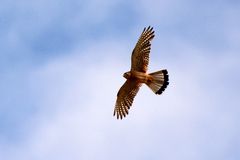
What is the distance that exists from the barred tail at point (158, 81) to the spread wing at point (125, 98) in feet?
4.38

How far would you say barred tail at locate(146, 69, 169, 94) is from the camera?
20.3 metres

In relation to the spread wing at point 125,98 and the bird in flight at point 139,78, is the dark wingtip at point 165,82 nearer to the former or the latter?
the bird in flight at point 139,78

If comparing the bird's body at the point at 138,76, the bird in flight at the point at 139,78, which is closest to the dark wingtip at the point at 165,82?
the bird in flight at the point at 139,78

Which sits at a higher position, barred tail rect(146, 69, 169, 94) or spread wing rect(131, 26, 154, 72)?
spread wing rect(131, 26, 154, 72)

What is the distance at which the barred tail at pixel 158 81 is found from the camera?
20312 mm

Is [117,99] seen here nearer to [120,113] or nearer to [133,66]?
[120,113]

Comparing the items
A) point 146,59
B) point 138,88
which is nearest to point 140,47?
point 146,59

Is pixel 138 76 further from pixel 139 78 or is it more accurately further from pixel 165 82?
pixel 165 82

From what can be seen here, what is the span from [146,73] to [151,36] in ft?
5.74

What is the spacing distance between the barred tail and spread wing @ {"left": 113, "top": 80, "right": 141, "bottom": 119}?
133cm

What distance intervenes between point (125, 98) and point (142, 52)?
267 centimetres

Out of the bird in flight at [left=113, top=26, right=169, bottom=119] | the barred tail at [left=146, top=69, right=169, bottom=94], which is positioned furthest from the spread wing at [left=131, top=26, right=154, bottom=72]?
the barred tail at [left=146, top=69, right=169, bottom=94]

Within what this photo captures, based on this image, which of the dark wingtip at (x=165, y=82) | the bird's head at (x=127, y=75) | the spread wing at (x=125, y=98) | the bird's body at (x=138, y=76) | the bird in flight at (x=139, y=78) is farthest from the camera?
the spread wing at (x=125, y=98)

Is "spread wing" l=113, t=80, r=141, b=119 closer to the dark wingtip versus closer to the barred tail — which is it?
the barred tail
